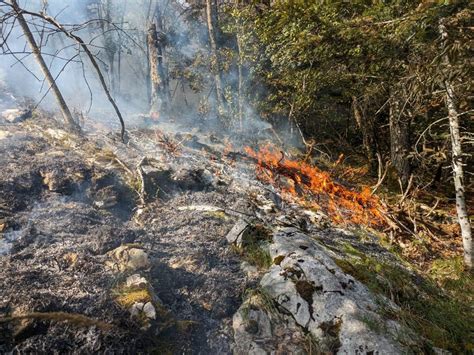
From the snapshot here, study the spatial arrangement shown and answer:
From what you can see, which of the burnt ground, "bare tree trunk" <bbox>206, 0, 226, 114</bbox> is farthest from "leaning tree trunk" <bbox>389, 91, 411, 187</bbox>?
"bare tree trunk" <bbox>206, 0, 226, 114</bbox>

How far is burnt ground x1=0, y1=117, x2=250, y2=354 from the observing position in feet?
9.75

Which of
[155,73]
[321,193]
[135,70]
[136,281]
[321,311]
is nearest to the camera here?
[321,311]

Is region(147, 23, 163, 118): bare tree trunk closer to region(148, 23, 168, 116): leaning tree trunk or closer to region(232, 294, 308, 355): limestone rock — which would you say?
region(148, 23, 168, 116): leaning tree trunk

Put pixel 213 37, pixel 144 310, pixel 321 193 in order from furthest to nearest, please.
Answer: pixel 213 37
pixel 321 193
pixel 144 310

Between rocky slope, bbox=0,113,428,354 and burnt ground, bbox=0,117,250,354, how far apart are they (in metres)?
0.01

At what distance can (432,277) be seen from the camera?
18.1ft

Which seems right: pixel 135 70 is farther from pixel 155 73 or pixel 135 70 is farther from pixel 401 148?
pixel 401 148

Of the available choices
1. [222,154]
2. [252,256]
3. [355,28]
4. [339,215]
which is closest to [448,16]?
[355,28]

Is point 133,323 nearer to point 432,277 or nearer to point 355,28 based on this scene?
point 432,277

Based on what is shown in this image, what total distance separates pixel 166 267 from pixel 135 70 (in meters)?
24.5

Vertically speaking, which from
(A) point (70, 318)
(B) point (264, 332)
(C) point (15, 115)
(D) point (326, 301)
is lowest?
(B) point (264, 332)

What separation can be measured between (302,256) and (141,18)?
2159 centimetres

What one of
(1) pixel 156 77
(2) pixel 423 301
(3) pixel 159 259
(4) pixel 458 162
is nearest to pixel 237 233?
(3) pixel 159 259

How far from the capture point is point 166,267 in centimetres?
411
